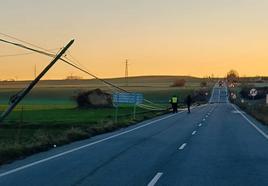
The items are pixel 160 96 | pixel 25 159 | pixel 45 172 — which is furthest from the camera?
pixel 160 96

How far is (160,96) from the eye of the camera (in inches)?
5714

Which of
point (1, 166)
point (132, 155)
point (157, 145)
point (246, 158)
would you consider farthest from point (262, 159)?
point (1, 166)

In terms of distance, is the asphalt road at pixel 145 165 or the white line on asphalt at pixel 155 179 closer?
the white line on asphalt at pixel 155 179

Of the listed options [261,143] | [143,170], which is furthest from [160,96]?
[143,170]

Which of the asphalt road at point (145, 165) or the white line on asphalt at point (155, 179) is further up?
the white line on asphalt at point (155, 179)

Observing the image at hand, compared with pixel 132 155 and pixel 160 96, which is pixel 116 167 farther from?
pixel 160 96

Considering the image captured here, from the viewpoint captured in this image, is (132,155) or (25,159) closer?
(25,159)

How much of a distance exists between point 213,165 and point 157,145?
20.8 feet

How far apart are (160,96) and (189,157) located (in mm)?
128013

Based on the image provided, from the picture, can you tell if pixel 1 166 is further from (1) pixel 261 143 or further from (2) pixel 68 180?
(1) pixel 261 143

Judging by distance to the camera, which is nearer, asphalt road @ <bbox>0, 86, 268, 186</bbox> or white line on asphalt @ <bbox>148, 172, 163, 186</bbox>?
white line on asphalt @ <bbox>148, 172, 163, 186</bbox>

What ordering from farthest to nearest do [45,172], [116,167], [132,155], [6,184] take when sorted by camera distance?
[132,155]
[116,167]
[45,172]
[6,184]

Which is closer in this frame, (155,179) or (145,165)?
(155,179)

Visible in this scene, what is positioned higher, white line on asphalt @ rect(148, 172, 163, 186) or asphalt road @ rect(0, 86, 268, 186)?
white line on asphalt @ rect(148, 172, 163, 186)
